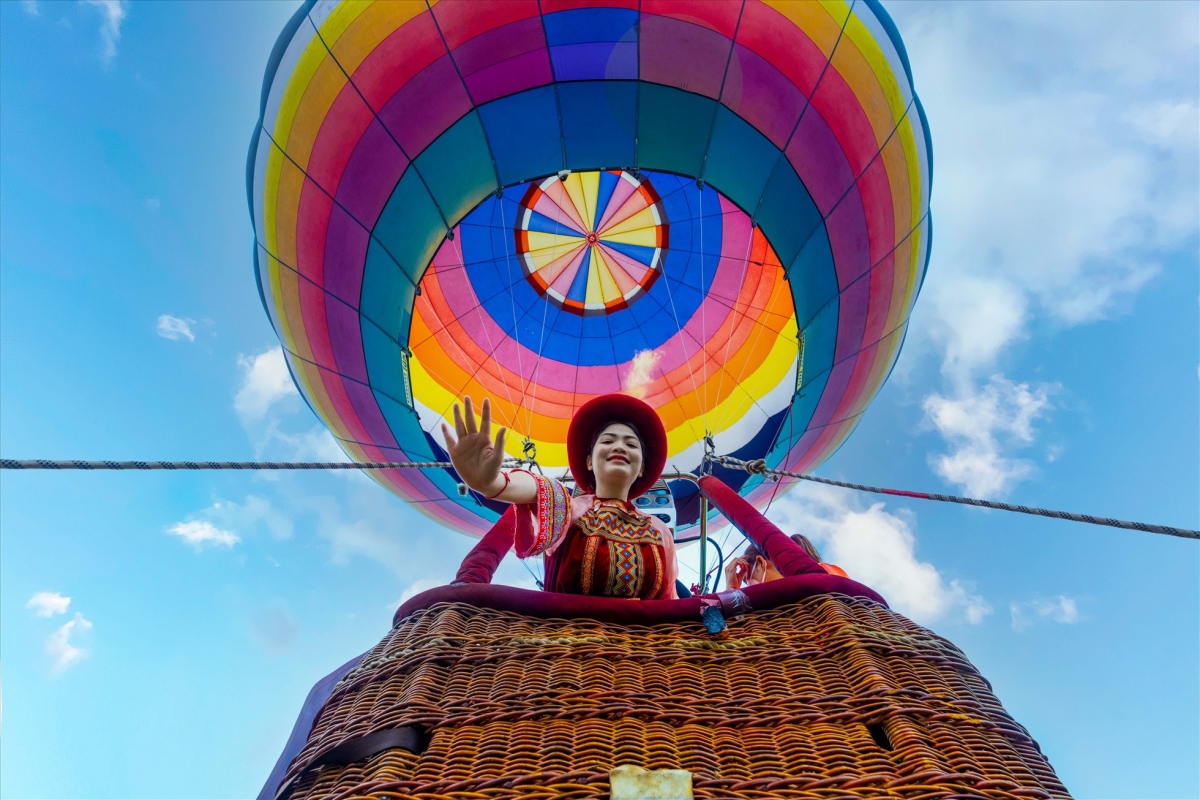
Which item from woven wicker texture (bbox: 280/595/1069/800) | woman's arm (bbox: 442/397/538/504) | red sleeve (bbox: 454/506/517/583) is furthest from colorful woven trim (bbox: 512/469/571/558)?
woven wicker texture (bbox: 280/595/1069/800)

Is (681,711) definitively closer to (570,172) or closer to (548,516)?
(548,516)

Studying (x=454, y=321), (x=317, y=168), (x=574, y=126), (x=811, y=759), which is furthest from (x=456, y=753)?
(x=454, y=321)

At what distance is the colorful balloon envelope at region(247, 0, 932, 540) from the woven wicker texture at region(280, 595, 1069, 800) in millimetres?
3423

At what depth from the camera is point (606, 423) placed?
Answer: 3160 millimetres

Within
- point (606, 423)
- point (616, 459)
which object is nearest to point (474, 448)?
point (616, 459)

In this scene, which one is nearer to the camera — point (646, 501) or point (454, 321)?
point (646, 501)

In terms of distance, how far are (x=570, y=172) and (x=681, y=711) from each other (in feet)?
15.7

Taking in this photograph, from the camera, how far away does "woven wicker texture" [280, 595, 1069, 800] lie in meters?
1.18

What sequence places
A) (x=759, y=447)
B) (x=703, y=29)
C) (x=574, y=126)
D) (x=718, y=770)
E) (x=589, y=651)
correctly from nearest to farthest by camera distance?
(x=718, y=770) → (x=589, y=651) → (x=703, y=29) → (x=574, y=126) → (x=759, y=447)

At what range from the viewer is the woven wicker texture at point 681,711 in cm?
118

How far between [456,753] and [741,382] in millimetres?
6001

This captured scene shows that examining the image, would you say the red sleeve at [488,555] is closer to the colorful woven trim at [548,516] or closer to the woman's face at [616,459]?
the colorful woven trim at [548,516]

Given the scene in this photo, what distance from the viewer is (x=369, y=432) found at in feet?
18.7

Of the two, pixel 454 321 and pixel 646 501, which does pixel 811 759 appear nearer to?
pixel 646 501
